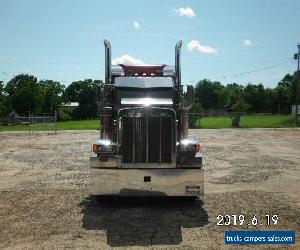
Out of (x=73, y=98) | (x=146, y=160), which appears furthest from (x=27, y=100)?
(x=146, y=160)

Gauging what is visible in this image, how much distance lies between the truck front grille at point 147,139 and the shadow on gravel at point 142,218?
1.15 meters

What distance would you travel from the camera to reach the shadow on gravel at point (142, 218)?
7359 millimetres

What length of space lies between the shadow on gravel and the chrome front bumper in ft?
1.48

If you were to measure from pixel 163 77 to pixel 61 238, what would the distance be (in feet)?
17.3

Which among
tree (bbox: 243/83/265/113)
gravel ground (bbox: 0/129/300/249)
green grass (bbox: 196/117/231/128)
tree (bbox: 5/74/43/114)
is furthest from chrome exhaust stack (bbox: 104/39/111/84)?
tree (bbox: 243/83/265/113)

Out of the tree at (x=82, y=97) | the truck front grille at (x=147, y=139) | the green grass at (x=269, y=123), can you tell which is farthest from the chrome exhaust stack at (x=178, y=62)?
the tree at (x=82, y=97)

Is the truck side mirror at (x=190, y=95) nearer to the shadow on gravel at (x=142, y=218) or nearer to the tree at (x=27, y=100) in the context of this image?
the shadow on gravel at (x=142, y=218)

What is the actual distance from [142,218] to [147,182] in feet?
2.50

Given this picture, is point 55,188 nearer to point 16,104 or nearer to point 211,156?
point 211,156

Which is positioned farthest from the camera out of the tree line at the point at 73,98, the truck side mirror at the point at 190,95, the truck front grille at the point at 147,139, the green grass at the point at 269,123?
the tree line at the point at 73,98

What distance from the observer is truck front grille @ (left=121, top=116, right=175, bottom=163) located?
8930 millimetres

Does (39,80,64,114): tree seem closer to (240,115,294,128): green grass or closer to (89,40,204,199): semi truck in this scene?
(240,115,294,128): green grass

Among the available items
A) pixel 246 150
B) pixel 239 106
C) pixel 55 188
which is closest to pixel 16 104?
pixel 239 106

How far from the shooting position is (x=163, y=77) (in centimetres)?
1112
